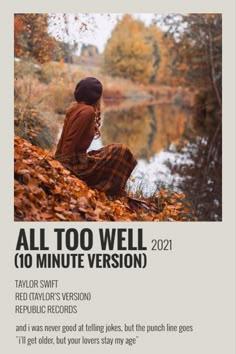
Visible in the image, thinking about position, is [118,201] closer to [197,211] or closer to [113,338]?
[113,338]

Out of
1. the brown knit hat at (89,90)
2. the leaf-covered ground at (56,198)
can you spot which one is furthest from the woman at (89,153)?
the leaf-covered ground at (56,198)

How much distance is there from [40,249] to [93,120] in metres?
1.43

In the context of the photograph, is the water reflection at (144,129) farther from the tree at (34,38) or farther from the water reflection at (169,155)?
the tree at (34,38)

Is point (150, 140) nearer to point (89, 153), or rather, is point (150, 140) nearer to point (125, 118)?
point (125, 118)

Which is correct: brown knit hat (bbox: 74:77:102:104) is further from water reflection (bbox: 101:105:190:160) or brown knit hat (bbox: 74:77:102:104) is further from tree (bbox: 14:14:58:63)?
water reflection (bbox: 101:105:190:160)

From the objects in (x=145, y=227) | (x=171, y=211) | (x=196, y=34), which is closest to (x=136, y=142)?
(x=196, y=34)

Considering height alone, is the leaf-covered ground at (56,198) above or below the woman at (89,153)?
below

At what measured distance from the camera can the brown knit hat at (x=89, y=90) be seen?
233 inches

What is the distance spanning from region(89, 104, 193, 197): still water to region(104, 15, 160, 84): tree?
1.38 metres

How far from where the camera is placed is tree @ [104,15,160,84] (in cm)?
1588

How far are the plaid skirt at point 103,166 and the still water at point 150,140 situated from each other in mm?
678

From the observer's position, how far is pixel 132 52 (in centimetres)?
1808

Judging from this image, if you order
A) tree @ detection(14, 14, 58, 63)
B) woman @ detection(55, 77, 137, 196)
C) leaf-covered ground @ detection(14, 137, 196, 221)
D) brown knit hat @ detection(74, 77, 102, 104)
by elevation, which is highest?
tree @ detection(14, 14, 58, 63)

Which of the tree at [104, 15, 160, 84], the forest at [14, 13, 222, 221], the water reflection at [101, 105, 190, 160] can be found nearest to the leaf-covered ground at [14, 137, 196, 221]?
the forest at [14, 13, 222, 221]
